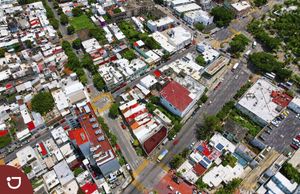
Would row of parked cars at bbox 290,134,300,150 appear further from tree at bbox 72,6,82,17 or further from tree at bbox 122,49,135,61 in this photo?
tree at bbox 72,6,82,17

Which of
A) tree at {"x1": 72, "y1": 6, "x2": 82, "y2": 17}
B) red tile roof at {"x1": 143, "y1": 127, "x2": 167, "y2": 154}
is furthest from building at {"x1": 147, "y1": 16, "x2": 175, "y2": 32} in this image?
red tile roof at {"x1": 143, "y1": 127, "x2": 167, "y2": 154}

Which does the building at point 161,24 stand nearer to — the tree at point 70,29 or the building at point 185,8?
the building at point 185,8

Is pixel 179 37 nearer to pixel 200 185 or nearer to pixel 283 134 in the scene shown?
pixel 283 134

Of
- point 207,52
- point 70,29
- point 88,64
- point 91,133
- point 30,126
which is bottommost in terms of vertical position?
point 91,133

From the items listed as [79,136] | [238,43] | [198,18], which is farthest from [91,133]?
[198,18]

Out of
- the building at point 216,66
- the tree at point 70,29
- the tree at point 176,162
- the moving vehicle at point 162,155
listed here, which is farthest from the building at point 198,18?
the tree at point 176,162

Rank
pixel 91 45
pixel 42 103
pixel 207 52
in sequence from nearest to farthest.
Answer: pixel 42 103
pixel 207 52
pixel 91 45
